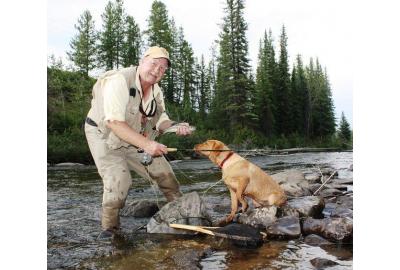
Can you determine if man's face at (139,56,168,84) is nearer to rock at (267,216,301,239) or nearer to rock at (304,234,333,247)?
rock at (267,216,301,239)

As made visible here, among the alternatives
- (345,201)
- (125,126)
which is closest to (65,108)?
(125,126)

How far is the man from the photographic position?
3.78 metres

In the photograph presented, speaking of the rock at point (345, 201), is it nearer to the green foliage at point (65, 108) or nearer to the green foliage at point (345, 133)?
the green foliage at point (345, 133)

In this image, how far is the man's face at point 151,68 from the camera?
3805mm

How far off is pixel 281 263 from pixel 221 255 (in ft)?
1.74

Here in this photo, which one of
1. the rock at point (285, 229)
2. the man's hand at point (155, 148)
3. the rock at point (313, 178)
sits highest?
the man's hand at point (155, 148)

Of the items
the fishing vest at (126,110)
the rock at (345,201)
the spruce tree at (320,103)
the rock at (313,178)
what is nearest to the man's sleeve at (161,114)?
the fishing vest at (126,110)

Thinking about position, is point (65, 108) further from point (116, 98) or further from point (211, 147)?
point (211, 147)

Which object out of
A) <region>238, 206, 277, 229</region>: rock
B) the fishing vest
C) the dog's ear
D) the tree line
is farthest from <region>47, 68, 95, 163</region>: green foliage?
<region>238, 206, 277, 229</region>: rock

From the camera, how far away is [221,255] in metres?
3.60

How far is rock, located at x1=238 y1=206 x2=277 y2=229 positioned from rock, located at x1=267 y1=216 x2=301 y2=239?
0.47 ft

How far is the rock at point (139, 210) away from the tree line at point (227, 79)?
936mm
